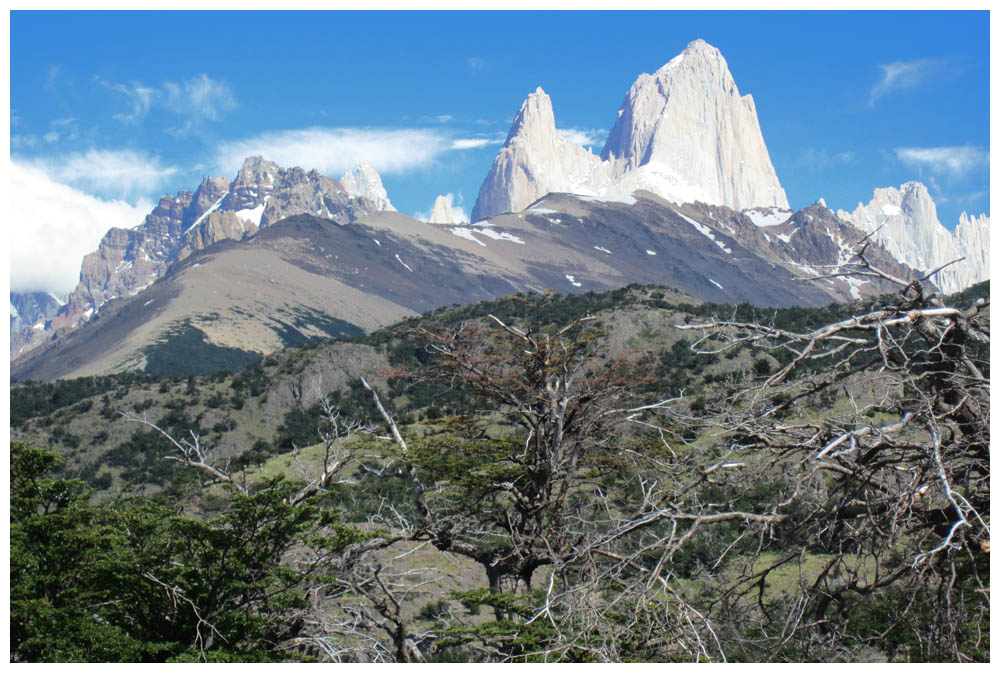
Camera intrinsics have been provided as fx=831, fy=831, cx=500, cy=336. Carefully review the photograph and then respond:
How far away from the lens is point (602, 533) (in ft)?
26.3

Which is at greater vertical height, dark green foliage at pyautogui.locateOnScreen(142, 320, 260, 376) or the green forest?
dark green foliage at pyautogui.locateOnScreen(142, 320, 260, 376)

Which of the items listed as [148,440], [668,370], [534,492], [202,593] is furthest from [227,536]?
[148,440]

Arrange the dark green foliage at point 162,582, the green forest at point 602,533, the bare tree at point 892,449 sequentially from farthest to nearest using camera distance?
the dark green foliage at point 162,582
the green forest at point 602,533
the bare tree at point 892,449

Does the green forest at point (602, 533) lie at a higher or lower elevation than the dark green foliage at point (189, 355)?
lower

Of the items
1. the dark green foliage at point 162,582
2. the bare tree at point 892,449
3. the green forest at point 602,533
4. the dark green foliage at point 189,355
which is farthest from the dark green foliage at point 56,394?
the bare tree at point 892,449

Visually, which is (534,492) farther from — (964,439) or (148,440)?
(148,440)

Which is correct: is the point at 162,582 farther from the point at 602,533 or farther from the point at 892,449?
the point at 892,449

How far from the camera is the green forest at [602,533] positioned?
17.6 ft

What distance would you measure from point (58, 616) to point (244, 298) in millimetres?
143559

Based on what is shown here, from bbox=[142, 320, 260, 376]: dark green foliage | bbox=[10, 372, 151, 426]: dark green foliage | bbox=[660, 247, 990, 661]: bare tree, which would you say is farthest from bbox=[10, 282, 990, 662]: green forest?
bbox=[142, 320, 260, 376]: dark green foliage

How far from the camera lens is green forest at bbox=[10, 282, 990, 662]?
5359 mm

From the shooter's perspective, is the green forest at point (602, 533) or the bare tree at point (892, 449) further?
the green forest at point (602, 533)

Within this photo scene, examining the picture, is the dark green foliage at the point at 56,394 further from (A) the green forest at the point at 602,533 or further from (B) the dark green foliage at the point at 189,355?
(A) the green forest at the point at 602,533

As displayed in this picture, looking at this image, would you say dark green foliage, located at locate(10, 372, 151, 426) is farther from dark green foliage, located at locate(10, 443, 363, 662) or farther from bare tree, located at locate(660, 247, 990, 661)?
bare tree, located at locate(660, 247, 990, 661)
